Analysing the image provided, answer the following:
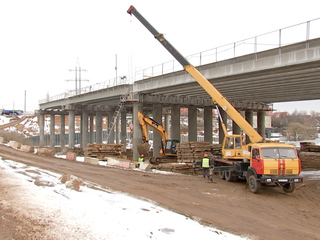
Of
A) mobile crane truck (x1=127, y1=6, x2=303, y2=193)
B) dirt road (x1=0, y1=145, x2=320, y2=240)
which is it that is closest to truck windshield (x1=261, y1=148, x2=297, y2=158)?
mobile crane truck (x1=127, y1=6, x2=303, y2=193)

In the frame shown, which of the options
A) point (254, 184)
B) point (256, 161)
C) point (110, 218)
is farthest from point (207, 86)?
point (110, 218)

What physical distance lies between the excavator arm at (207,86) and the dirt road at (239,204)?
116 inches

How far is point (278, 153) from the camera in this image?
41.0 feet

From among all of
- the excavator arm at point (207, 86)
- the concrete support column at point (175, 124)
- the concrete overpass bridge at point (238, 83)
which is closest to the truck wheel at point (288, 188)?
the excavator arm at point (207, 86)

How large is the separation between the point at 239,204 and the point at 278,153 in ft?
10.3

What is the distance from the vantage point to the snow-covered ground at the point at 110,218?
21.3 ft

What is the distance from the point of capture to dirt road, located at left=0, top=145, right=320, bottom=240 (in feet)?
26.6

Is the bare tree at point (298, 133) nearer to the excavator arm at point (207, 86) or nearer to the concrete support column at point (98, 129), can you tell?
the concrete support column at point (98, 129)

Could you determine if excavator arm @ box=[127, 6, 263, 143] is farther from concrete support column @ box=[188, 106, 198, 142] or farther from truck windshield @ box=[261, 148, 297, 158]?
concrete support column @ box=[188, 106, 198, 142]

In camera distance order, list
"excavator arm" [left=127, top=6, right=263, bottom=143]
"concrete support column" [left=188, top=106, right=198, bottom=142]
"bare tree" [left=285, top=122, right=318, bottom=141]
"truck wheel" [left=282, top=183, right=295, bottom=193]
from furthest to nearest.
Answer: "bare tree" [left=285, top=122, right=318, bottom=141] → "concrete support column" [left=188, top=106, right=198, bottom=142] → "excavator arm" [left=127, top=6, right=263, bottom=143] → "truck wheel" [left=282, top=183, right=295, bottom=193]

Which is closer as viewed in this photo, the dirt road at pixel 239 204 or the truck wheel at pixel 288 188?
the dirt road at pixel 239 204

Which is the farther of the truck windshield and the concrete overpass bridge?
the concrete overpass bridge

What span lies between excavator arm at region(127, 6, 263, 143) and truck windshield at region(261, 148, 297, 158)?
2.12m

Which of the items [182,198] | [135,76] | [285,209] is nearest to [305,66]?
[285,209]
